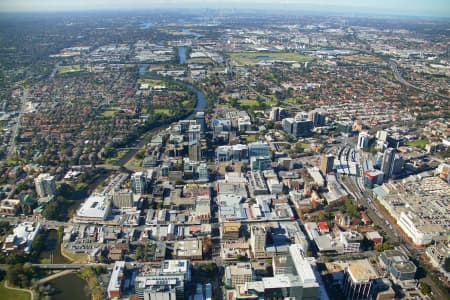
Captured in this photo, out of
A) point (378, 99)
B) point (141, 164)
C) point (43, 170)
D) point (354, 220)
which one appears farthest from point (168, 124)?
point (378, 99)

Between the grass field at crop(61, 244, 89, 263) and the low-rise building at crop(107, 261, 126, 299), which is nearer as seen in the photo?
the low-rise building at crop(107, 261, 126, 299)

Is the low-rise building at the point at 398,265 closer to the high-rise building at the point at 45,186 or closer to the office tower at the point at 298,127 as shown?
the office tower at the point at 298,127

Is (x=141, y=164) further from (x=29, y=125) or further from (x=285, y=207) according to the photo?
(x=29, y=125)

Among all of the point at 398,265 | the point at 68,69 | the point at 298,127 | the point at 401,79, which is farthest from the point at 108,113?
the point at 401,79

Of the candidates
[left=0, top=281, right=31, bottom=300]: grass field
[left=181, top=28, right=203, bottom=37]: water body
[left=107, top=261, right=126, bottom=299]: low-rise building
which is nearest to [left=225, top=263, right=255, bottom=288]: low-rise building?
[left=107, top=261, right=126, bottom=299]: low-rise building

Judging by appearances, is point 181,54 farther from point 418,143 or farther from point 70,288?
point 70,288

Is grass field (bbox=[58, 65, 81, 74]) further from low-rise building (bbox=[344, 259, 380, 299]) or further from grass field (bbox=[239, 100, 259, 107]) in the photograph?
low-rise building (bbox=[344, 259, 380, 299])

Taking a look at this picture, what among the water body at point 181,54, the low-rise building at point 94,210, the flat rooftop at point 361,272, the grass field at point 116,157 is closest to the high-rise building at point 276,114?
the grass field at point 116,157
